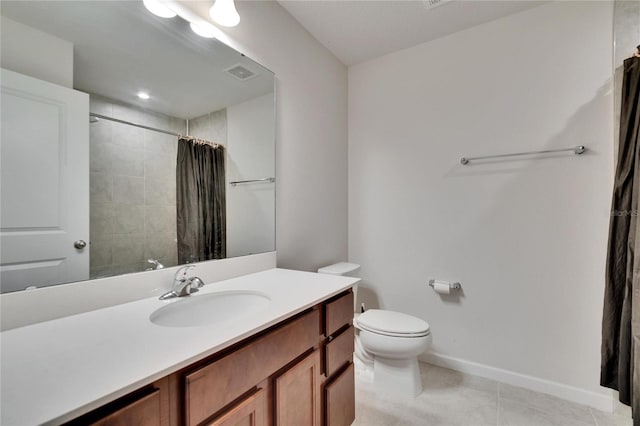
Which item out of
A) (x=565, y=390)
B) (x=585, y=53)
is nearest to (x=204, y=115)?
(x=585, y=53)

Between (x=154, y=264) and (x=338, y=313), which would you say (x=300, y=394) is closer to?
(x=338, y=313)

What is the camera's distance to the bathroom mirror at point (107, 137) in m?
0.84

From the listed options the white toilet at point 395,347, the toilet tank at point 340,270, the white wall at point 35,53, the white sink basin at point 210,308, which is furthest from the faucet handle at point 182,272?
the white toilet at point 395,347

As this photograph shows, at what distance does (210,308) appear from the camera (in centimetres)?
116

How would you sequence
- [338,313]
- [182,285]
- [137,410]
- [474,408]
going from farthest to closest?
1. [474,408]
2. [338,313]
3. [182,285]
4. [137,410]

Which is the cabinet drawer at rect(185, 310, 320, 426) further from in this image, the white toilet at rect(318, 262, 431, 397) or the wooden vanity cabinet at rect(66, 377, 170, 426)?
the white toilet at rect(318, 262, 431, 397)

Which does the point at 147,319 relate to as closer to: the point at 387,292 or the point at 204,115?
the point at 204,115

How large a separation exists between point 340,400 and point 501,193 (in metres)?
1.63

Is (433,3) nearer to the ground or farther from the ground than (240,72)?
farther from the ground

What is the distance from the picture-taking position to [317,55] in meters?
2.16

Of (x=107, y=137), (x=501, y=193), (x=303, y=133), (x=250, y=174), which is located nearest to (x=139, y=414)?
(x=107, y=137)

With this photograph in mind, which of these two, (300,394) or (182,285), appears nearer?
(300,394)

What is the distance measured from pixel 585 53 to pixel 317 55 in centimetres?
168

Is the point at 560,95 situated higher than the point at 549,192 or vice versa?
the point at 560,95
